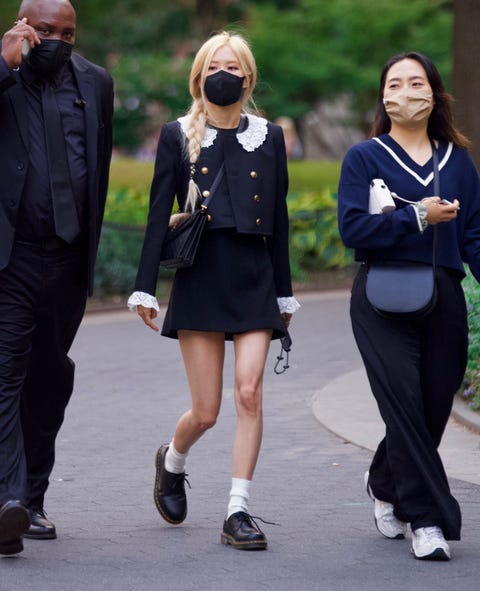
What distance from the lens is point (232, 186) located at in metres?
5.75

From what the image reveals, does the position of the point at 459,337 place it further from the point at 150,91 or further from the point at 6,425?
the point at 150,91

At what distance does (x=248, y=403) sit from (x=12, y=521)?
3.51 feet

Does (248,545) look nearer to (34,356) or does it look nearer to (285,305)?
(285,305)

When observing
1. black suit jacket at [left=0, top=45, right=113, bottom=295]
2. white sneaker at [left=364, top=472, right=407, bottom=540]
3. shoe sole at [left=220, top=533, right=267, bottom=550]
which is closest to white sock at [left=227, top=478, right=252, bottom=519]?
shoe sole at [left=220, top=533, right=267, bottom=550]

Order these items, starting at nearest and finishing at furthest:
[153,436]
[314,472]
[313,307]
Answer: [314,472] → [153,436] → [313,307]

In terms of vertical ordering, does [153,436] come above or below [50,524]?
below

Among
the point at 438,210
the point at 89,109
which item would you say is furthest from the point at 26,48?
the point at 438,210

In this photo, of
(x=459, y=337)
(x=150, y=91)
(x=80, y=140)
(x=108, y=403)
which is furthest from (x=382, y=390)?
(x=150, y=91)

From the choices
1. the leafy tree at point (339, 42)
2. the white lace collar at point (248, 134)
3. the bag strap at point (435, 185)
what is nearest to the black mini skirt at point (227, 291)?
the white lace collar at point (248, 134)

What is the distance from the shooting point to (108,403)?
990 cm

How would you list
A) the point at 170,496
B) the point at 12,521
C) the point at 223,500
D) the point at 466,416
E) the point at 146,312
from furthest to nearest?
1. the point at 466,416
2. the point at 223,500
3. the point at 170,496
4. the point at 146,312
5. the point at 12,521

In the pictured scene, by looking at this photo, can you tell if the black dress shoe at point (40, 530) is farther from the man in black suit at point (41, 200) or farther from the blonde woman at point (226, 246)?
the blonde woman at point (226, 246)

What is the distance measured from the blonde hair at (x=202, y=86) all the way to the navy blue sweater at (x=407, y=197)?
62cm

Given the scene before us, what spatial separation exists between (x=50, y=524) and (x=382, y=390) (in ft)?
4.89
